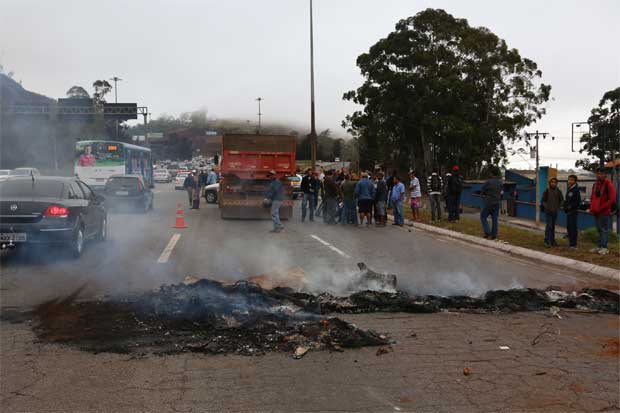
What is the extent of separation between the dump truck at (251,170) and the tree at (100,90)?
4238 mm

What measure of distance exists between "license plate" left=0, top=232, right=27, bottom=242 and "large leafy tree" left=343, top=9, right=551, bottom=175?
29018 millimetres

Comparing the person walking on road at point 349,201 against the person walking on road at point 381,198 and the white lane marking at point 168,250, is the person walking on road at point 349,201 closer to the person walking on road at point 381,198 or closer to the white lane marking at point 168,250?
the person walking on road at point 381,198

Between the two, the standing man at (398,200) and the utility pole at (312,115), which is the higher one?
the utility pole at (312,115)

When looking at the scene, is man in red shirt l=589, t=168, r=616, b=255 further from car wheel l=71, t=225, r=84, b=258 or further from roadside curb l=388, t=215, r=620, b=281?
car wheel l=71, t=225, r=84, b=258

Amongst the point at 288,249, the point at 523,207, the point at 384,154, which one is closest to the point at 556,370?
the point at 288,249

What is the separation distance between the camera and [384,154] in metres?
46.1

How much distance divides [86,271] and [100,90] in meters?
13.0

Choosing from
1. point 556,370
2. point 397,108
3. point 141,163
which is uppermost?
point 397,108

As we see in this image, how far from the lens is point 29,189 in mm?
10766

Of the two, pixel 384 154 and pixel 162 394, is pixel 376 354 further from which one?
pixel 384 154

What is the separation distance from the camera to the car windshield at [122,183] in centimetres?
2289

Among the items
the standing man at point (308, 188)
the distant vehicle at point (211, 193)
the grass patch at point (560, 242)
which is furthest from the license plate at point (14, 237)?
the distant vehicle at point (211, 193)

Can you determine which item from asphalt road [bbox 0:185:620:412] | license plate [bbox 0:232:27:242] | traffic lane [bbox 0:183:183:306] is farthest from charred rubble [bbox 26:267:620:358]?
license plate [bbox 0:232:27:242]

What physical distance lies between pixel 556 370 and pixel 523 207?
21815 millimetres
